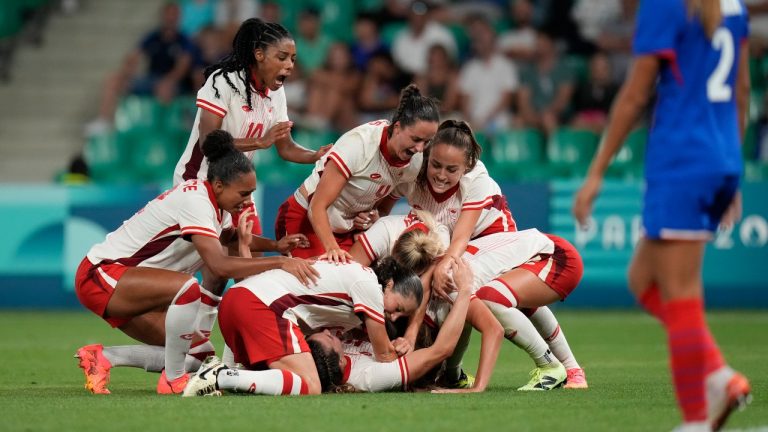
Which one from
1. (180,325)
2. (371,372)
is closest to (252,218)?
(180,325)

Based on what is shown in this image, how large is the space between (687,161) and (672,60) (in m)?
0.39

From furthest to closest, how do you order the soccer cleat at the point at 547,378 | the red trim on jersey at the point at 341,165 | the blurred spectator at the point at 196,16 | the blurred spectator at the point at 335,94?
the blurred spectator at the point at 196,16 → the blurred spectator at the point at 335,94 → the red trim on jersey at the point at 341,165 → the soccer cleat at the point at 547,378

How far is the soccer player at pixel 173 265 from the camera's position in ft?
22.4

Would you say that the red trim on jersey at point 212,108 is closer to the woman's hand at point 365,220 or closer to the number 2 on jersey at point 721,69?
the woman's hand at point 365,220

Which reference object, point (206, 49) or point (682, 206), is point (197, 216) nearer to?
point (682, 206)

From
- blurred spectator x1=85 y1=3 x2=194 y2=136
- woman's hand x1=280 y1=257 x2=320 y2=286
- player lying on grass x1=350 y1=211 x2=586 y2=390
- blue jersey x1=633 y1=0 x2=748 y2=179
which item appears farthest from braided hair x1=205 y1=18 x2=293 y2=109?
blurred spectator x1=85 y1=3 x2=194 y2=136

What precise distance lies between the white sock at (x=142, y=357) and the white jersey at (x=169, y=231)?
1.69 ft

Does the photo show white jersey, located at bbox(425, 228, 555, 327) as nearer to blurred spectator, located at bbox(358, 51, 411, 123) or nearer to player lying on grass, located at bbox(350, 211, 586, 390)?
player lying on grass, located at bbox(350, 211, 586, 390)

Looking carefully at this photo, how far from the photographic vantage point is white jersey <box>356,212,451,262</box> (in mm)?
7234

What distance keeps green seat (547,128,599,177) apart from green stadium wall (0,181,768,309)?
3.61ft

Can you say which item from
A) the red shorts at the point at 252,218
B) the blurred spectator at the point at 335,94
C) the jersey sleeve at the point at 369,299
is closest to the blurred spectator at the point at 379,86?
the blurred spectator at the point at 335,94

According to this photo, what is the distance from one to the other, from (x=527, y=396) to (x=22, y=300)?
27.5ft

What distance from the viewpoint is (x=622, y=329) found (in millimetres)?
11336

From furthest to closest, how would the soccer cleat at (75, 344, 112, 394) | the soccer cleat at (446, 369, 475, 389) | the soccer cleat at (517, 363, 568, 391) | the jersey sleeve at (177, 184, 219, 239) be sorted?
the soccer cleat at (446, 369, 475, 389)
the soccer cleat at (517, 363, 568, 391)
the soccer cleat at (75, 344, 112, 394)
the jersey sleeve at (177, 184, 219, 239)
